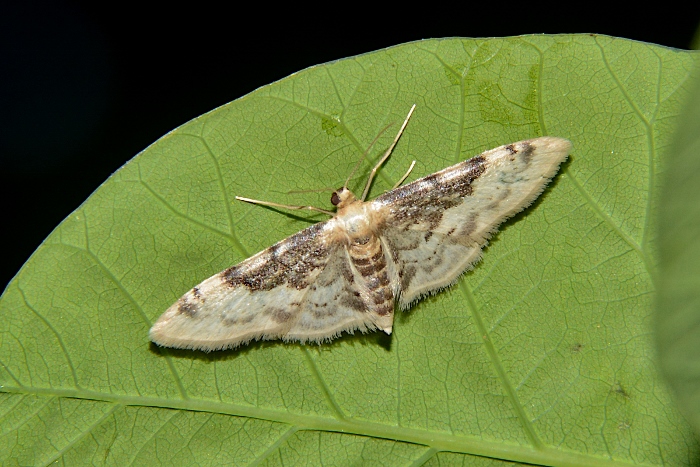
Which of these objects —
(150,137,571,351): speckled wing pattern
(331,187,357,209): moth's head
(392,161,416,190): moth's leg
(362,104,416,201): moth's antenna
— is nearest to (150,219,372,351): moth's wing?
(150,137,571,351): speckled wing pattern

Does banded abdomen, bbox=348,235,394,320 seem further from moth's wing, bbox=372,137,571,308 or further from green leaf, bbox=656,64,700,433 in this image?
green leaf, bbox=656,64,700,433

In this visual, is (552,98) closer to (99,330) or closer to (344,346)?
(344,346)

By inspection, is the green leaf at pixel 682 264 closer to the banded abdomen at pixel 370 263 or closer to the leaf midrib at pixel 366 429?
the leaf midrib at pixel 366 429

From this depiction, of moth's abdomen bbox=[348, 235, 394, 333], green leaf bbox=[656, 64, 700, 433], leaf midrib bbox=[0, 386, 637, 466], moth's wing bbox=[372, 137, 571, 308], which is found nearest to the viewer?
green leaf bbox=[656, 64, 700, 433]

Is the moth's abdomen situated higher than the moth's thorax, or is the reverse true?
the moth's thorax

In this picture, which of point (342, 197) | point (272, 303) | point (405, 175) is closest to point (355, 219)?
point (342, 197)
